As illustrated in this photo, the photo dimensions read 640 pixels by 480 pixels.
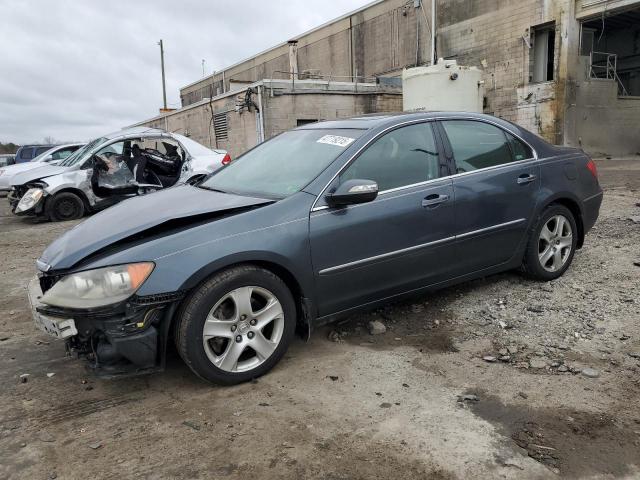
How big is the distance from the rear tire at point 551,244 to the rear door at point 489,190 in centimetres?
20

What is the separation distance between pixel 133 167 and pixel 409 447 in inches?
355

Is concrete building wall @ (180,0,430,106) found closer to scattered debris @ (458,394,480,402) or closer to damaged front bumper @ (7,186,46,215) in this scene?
damaged front bumper @ (7,186,46,215)

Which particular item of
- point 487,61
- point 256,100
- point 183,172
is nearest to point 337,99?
point 256,100

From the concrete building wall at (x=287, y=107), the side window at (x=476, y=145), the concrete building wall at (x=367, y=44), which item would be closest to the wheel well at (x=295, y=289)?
the side window at (x=476, y=145)

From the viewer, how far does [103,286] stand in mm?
2697

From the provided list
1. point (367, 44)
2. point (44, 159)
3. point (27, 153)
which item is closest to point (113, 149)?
point (44, 159)

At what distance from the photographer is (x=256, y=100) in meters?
17.7

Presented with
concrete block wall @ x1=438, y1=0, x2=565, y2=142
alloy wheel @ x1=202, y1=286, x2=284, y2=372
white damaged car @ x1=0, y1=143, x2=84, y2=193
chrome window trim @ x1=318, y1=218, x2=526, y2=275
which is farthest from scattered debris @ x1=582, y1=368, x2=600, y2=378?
concrete block wall @ x1=438, y1=0, x2=565, y2=142

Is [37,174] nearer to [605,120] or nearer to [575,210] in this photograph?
[575,210]

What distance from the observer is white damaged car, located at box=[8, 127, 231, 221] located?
9.76 metres

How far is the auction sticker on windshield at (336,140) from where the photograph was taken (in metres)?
3.53

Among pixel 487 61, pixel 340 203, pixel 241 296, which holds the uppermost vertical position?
pixel 487 61

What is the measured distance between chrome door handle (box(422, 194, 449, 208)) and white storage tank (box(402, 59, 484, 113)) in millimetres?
13456

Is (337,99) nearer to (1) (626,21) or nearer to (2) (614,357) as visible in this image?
(1) (626,21)
